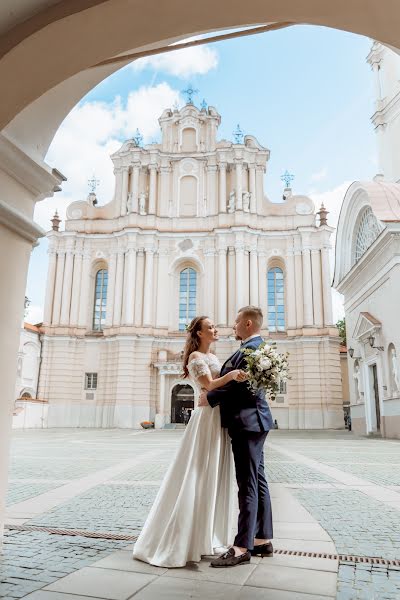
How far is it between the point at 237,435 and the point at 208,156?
34.2 m

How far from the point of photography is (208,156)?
35.9 m

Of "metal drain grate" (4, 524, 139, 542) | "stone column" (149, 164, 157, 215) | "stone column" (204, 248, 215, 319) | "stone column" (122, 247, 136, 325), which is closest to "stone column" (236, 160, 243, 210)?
"stone column" (204, 248, 215, 319)

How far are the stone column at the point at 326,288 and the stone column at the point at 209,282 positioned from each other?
7.16m

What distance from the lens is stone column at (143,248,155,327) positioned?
3262 centimetres

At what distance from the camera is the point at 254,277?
33.1 m

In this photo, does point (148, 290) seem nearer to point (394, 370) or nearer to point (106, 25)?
point (394, 370)

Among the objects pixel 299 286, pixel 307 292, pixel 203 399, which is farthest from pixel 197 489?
pixel 299 286

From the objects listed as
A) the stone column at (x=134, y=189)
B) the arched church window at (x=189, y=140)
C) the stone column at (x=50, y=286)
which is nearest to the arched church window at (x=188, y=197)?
the arched church window at (x=189, y=140)

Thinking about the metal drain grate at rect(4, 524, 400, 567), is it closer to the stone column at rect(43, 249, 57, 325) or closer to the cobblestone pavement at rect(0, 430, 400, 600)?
the cobblestone pavement at rect(0, 430, 400, 600)

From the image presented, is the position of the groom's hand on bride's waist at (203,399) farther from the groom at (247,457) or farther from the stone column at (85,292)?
the stone column at (85,292)

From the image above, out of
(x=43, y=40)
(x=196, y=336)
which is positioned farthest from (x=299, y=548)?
(x=43, y=40)

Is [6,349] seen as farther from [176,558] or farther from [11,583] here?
[176,558]

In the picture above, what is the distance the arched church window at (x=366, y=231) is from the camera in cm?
1990

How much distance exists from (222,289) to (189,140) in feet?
39.0
